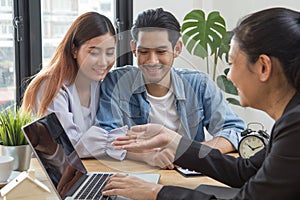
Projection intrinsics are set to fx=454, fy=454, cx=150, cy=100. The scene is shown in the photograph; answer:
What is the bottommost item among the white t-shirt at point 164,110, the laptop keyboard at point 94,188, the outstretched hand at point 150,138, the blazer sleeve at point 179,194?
the laptop keyboard at point 94,188

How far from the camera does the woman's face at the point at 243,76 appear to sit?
1107mm

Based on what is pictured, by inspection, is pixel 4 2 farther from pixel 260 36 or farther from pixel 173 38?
pixel 260 36

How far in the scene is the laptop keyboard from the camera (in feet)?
4.12

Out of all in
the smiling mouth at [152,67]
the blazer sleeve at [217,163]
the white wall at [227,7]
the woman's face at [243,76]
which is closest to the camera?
the woman's face at [243,76]

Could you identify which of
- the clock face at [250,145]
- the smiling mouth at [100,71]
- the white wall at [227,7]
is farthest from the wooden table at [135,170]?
the white wall at [227,7]

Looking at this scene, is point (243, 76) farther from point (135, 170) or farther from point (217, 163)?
point (135, 170)

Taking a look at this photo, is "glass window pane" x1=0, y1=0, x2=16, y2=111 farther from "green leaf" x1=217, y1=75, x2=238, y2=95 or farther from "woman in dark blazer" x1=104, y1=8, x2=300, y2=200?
"woman in dark blazer" x1=104, y1=8, x2=300, y2=200

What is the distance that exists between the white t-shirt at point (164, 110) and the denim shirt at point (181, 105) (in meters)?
0.02

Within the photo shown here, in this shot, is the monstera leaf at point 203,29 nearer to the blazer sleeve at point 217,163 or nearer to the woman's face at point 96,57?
the woman's face at point 96,57

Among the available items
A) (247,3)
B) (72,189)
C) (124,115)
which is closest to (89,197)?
(72,189)

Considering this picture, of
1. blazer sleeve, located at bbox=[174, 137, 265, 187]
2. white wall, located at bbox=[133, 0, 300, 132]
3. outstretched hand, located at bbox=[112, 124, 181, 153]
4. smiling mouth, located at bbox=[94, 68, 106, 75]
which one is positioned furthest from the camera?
white wall, located at bbox=[133, 0, 300, 132]

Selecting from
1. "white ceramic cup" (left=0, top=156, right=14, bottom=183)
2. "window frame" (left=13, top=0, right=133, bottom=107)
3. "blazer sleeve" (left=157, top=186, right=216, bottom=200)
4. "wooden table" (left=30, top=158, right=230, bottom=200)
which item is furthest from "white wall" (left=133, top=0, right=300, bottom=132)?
"blazer sleeve" (left=157, top=186, right=216, bottom=200)

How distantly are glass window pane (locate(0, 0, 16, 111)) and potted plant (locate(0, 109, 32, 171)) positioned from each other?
3.86 feet

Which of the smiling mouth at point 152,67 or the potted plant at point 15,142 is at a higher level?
→ the smiling mouth at point 152,67
